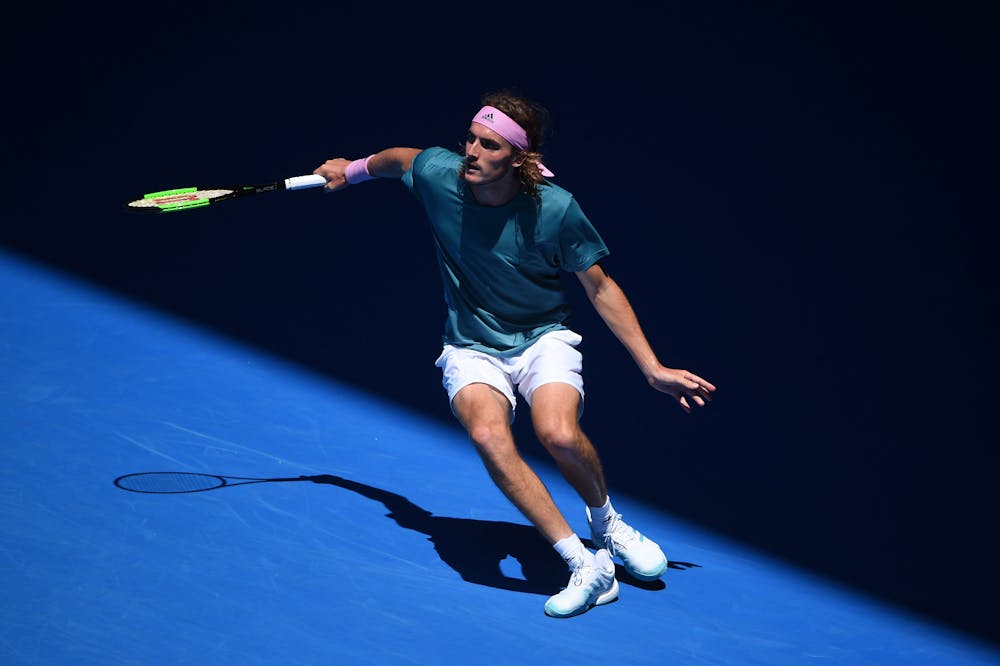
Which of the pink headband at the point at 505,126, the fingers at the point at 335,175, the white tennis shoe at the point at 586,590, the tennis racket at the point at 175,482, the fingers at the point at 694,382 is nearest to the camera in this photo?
the white tennis shoe at the point at 586,590

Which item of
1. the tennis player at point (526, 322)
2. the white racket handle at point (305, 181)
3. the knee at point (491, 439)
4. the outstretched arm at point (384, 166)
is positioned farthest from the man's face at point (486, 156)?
the knee at point (491, 439)

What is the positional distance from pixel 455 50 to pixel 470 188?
475cm

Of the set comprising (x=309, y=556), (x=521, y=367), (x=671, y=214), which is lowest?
(x=309, y=556)

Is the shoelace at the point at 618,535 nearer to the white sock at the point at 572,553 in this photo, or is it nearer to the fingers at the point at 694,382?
the white sock at the point at 572,553

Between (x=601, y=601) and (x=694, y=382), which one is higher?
(x=694, y=382)

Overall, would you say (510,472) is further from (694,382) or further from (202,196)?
(202,196)

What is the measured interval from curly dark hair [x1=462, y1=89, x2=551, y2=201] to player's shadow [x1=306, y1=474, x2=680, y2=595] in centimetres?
121

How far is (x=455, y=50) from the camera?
9.22m

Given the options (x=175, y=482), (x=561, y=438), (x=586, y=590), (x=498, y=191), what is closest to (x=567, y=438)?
(x=561, y=438)

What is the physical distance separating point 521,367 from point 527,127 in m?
0.80

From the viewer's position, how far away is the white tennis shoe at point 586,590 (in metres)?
4.30

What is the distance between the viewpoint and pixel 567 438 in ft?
14.4

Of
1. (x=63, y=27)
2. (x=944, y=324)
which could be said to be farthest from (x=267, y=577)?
(x=63, y=27)

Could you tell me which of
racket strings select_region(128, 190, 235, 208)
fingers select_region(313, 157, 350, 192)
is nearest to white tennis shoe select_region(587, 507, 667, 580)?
fingers select_region(313, 157, 350, 192)
